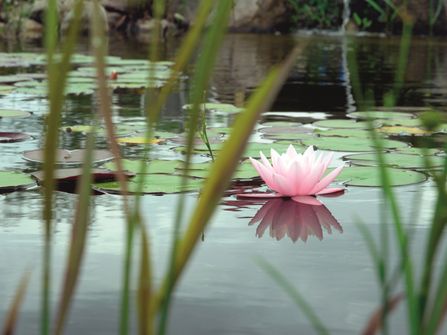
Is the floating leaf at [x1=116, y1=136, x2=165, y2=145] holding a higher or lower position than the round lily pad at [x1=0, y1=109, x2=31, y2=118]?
higher

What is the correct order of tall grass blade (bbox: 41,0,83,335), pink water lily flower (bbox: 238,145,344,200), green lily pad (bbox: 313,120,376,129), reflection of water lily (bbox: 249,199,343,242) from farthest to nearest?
green lily pad (bbox: 313,120,376,129), pink water lily flower (bbox: 238,145,344,200), reflection of water lily (bbox: 249,199,343,242), tall grass blade (bbox: 41,0,83,335)

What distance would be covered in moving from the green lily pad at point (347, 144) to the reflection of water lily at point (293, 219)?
2.03 feet

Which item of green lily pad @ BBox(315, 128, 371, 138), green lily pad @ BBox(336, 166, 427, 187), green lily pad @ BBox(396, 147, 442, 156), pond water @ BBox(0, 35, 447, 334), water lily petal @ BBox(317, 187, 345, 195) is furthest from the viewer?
green lily pad @ BBox(315, 128, 371, 138)

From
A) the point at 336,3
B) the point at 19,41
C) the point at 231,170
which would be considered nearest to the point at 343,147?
the point at 231,170

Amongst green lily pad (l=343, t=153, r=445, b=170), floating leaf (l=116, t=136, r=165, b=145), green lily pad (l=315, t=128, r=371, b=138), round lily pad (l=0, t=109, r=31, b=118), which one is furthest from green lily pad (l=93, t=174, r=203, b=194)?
round lily pad (l=0, t=109, r=31, b=118)

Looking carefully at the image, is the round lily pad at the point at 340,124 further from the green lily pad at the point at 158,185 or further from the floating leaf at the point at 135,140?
the green lily pad at the point at 158,185

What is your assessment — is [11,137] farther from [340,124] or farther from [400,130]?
[400,130]

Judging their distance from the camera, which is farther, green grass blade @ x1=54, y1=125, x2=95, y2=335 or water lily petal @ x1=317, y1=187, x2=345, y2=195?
water lily petal @ x1=317, y1=187, x2=345, y2=195

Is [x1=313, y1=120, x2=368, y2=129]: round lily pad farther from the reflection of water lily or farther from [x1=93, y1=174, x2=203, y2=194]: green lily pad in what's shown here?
the reflection of water lily

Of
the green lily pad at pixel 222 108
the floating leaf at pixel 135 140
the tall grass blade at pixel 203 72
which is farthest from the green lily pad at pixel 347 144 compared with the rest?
the tall grass blade at pixel 203 72

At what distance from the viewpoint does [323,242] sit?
59.2 inches

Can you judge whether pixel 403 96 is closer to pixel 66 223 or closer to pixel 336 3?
pixel 66 223

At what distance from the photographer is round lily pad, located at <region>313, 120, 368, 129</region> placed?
9.25 ft

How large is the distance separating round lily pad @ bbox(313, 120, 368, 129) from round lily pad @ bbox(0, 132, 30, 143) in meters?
0.80
